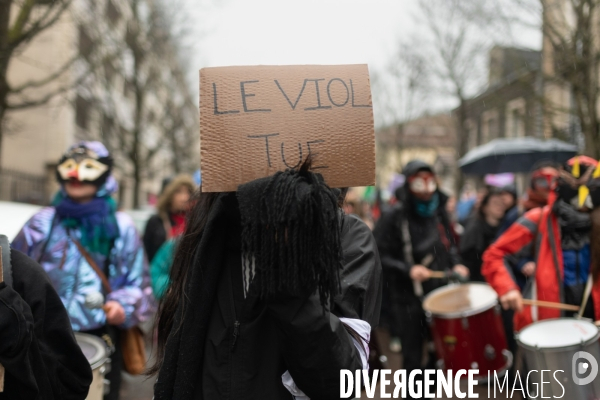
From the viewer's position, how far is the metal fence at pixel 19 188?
15031mm

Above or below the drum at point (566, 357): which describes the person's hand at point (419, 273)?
above

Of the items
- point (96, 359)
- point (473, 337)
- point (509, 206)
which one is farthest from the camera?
point (509, 206)

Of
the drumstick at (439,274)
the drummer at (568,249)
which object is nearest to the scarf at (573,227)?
the drummer at (568,249)

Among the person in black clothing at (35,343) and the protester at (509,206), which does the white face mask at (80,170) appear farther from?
the protester at (509,206)

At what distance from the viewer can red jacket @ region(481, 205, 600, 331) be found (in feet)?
12.4

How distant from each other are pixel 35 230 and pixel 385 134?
28913 mm

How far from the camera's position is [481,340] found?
4.53m

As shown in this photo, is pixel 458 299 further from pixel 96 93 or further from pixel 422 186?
pixel 96 93

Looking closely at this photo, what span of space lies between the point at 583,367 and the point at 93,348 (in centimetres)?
246

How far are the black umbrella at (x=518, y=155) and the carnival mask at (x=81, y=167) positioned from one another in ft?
20.4

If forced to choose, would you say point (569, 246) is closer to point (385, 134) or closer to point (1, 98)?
point (1, 98)

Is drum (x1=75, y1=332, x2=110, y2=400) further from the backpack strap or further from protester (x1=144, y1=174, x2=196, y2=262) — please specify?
protester (x1=144, y1=174, x2=196, y2=262)

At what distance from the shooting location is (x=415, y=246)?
517 centimetres

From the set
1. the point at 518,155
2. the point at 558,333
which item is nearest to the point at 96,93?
the point at 518,155
